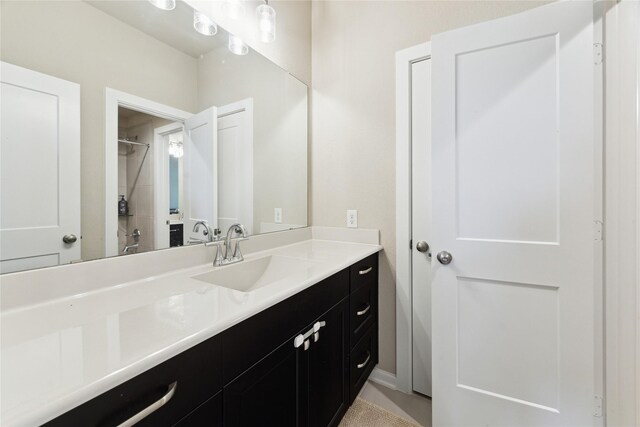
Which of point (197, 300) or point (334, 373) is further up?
point (197, 300)

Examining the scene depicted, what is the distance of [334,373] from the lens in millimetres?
1295

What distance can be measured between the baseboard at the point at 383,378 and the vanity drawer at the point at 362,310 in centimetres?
35

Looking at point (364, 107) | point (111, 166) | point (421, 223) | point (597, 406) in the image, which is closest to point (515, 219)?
point (421, 223)

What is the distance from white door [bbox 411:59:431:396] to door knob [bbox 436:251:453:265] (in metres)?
0.22

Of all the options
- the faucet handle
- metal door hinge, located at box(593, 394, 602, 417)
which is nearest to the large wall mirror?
the faucet handle

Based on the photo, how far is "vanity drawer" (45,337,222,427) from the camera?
1.59ft

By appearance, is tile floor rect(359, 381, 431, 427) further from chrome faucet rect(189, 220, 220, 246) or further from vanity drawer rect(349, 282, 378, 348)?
chrome faucet rect(189, 220, 220, 246)

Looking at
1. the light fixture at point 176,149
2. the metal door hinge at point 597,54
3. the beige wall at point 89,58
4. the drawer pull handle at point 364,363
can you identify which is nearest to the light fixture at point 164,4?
the beige wall at point 89,58

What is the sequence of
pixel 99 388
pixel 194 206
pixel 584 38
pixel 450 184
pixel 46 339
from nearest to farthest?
1. pixel 99 388
2. pixel 46 339
3. pixel 584 38
4. pixel 194 206
5. pixel 450 184

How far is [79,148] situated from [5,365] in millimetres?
671

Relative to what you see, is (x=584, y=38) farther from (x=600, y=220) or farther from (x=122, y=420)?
(x=122, y=420)

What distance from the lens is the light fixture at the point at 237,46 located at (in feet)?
4.69

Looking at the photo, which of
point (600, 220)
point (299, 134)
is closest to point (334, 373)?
point (600, 220)

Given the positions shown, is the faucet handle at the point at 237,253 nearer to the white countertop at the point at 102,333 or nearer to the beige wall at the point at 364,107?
the white countertop at the point at 102,333
